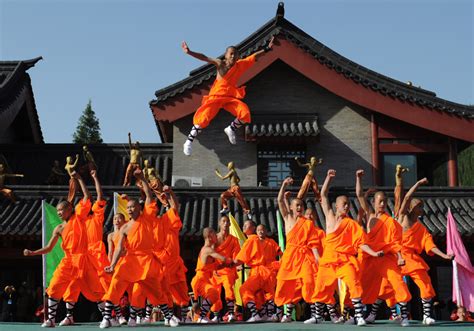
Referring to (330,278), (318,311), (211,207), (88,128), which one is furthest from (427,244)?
(88,128)

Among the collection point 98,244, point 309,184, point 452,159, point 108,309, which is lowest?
point 108,309

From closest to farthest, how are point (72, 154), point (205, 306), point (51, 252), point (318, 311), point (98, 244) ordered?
point (318, 311) → point (98, 244) → point (205, 306) → point (51, 252) → point (72, 154)

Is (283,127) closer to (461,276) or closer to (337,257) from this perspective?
(461,276)

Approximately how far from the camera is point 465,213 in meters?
16.4

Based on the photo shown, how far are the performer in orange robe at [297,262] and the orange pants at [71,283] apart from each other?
2839mm

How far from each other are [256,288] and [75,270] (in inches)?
119

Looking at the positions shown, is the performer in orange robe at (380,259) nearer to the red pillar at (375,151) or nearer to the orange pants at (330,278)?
the orange pants at (330,278)

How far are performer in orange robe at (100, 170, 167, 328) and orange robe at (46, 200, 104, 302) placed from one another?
0.66 meters

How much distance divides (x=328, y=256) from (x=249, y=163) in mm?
8923

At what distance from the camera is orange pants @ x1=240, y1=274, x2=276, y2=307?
11.4m

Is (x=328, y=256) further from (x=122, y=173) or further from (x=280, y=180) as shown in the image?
(x=122, y=173)

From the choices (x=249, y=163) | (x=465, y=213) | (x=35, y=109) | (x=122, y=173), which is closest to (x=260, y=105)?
(x=249, y=163)

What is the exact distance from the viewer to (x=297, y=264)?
10.7 meters

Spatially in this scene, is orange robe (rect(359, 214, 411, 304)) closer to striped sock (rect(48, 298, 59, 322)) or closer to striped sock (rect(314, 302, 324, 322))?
striped sock (rect(314, 302, 324, 322))
